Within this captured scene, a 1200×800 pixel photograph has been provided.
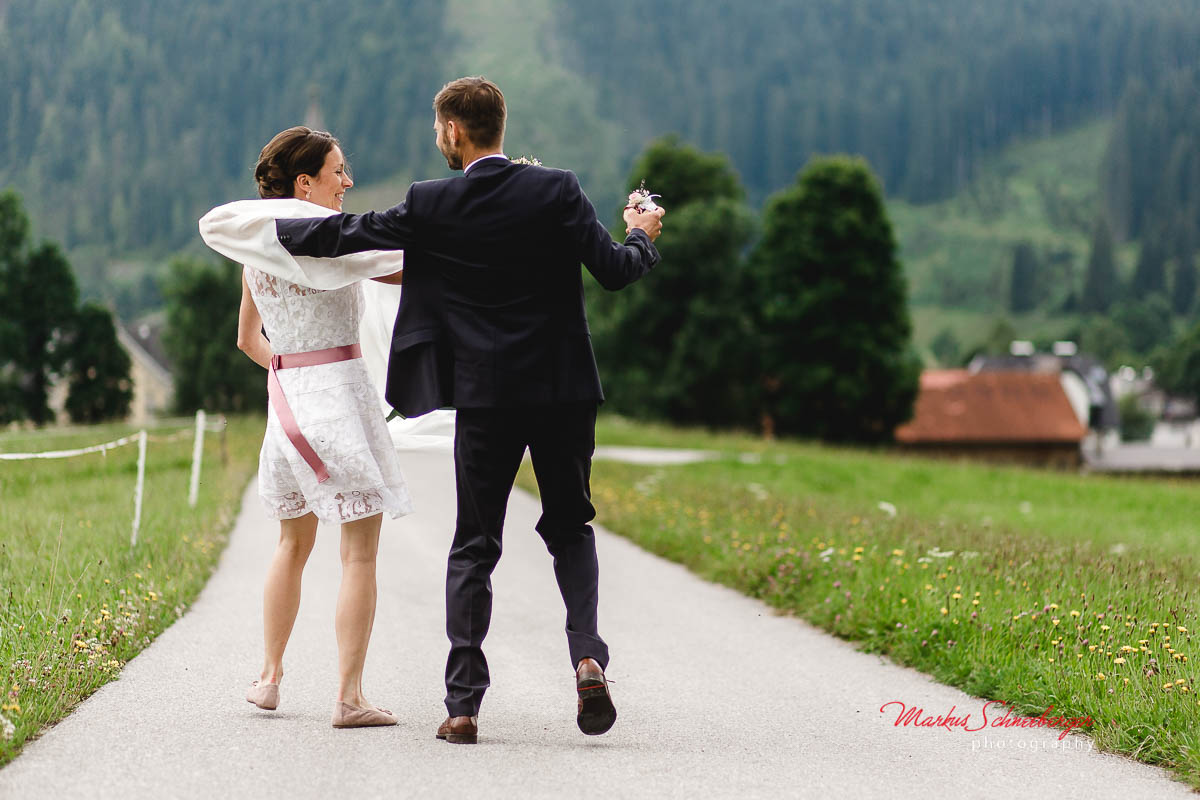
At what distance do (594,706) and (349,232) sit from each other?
1.84 m

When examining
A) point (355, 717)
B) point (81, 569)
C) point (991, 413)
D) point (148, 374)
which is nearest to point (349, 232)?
point (355, 717)

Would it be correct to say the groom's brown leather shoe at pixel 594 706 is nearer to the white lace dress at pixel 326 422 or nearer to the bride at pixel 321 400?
the bride at pixel 321 400

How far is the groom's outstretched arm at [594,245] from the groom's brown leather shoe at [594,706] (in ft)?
4.46

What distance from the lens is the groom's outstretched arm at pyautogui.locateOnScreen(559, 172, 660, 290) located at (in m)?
4.20

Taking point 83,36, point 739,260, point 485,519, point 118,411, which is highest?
point 83,36

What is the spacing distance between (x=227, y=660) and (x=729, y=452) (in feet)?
74.6

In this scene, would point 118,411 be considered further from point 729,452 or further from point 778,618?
point 778,618

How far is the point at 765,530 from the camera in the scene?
998 centimetres

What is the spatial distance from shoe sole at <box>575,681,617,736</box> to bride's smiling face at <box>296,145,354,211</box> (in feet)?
6.83

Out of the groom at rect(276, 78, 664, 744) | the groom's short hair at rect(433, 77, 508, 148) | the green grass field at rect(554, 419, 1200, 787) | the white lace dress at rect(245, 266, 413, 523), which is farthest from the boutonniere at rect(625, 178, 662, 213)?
the green grass field at rect(554, 419, 1200, 787)

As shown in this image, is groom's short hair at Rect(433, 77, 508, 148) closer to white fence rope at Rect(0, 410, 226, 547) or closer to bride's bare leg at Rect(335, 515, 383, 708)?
bride's bare leg at Rect(335, 515, 383, 708)

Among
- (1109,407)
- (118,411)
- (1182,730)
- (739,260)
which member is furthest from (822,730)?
(1109,407)

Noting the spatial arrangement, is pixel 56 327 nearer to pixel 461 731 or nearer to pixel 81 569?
pixel 81 569

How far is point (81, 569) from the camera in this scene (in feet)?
22.1
